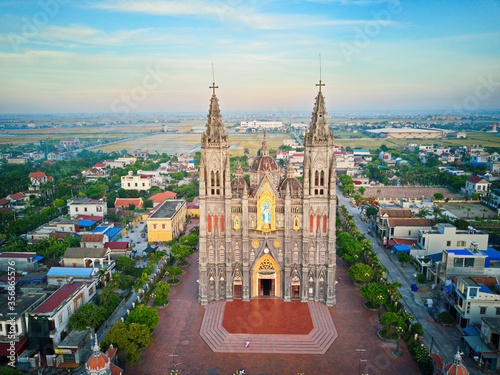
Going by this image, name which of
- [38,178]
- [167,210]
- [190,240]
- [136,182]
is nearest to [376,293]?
[190,240]

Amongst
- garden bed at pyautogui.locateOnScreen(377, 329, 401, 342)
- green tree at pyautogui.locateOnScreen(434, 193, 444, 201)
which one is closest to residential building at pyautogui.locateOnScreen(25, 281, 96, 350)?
garden bed at pyautogui.locateOnScreen(377, 329, 401, 342)

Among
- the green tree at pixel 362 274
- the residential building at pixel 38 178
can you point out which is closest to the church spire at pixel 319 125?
the green tree at pixel 362 274

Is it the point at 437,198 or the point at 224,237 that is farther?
the point at 437,198

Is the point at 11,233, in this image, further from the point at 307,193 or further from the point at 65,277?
the point at 307,193

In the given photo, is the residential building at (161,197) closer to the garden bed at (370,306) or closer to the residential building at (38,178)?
the residential building at (38,178)

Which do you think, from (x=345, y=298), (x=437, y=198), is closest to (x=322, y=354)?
(x=345, y=298)

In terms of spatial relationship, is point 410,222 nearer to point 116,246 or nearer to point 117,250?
point 117,250
